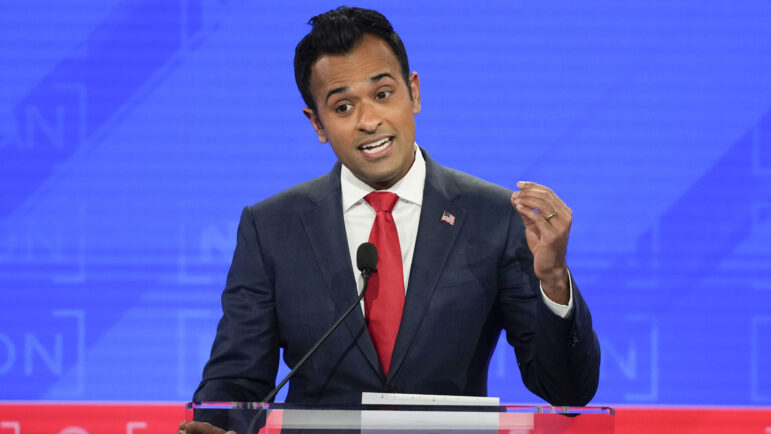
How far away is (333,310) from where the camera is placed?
1943mm

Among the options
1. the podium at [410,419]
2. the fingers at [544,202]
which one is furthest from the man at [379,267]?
the podium at [410,419]

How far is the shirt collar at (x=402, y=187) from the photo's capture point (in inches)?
81.4

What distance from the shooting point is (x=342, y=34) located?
78.2 inches

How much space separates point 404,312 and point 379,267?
0.40 feet

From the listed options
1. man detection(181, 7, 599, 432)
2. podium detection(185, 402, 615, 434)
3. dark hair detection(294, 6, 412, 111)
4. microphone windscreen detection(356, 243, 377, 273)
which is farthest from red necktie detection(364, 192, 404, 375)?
podium detection(185, 402, 615, 434)

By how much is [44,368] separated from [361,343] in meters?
1.80

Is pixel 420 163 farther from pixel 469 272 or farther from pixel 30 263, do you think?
pixel 30 263

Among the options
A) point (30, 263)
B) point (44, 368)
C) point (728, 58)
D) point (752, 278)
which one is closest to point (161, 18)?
point (30, 263)

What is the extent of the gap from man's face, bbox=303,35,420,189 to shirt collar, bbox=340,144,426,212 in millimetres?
59

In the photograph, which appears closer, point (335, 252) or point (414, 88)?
point (335, 252)

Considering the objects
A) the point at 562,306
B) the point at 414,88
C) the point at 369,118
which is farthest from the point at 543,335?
the point at 414,88

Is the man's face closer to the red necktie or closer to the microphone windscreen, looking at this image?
the red necktie

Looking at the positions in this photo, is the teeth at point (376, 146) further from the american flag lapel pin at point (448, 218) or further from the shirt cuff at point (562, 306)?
the shirt cuff at point (562, 306)

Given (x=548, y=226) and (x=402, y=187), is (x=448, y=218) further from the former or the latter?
(x=548, y=226)
